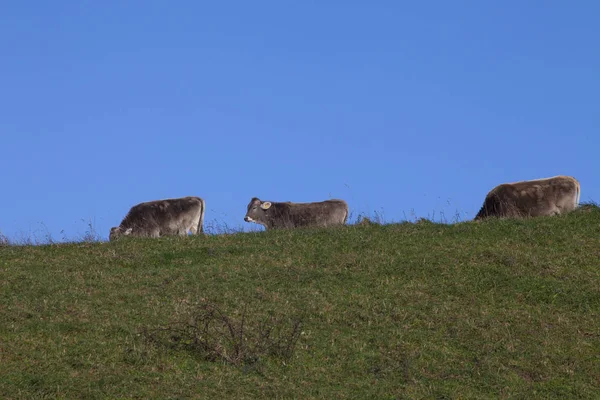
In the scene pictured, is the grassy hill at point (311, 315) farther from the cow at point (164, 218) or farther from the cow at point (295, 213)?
the cow at point (295, 213)

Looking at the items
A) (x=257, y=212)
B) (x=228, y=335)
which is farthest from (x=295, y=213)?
(x=228, y=335)

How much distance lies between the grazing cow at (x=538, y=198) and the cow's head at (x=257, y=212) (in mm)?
8347

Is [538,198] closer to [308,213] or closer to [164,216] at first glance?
[308,213]

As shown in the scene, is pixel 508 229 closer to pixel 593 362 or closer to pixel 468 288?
pixel 468 288

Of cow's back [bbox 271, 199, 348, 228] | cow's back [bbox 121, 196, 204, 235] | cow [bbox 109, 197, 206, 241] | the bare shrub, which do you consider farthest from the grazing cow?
the bare shrub

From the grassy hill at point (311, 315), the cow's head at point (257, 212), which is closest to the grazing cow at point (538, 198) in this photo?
the grassy hill at point (311, 315)

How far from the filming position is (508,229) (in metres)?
22.2

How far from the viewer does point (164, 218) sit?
3011 centimetres

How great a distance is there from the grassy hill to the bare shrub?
0.04 metres

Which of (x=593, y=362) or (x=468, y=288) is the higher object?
(x=468, y=288)

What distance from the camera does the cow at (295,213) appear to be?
3200cm

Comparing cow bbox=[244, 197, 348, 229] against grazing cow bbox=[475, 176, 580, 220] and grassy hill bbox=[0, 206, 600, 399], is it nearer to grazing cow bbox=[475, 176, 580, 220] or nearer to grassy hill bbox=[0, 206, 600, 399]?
grazing cow bbox=[475, 176, 580, 220]

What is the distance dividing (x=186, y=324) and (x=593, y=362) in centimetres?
676

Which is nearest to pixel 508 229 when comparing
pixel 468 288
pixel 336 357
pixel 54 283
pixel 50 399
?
pixel 468 288
